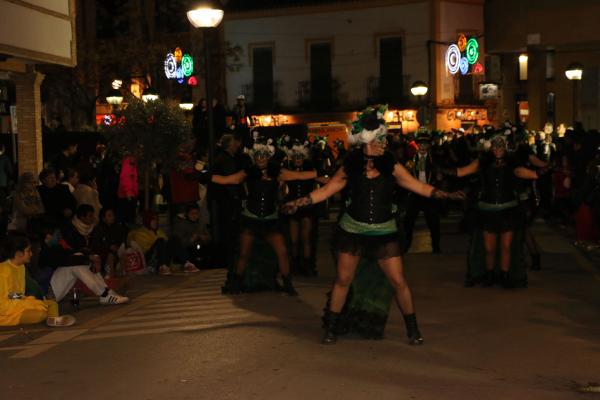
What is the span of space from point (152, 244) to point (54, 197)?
60.3 inches

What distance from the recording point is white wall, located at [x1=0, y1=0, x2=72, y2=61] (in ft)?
52.7

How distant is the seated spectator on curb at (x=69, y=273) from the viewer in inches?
444

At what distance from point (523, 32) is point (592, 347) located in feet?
65.0

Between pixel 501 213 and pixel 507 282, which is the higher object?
pixel 501 213

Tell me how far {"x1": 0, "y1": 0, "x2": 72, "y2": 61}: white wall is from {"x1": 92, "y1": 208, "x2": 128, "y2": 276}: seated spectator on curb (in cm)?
411

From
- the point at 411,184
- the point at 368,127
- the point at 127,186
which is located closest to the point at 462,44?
the point at 127,186

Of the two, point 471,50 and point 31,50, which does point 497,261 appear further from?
point 471,50

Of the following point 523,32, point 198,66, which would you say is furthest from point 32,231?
point 198,66

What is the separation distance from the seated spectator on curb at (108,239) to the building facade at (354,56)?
108ft

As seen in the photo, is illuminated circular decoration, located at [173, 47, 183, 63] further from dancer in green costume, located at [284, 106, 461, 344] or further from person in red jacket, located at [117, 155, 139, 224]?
dancer in green costume, located at [284, 106, 461, 344]

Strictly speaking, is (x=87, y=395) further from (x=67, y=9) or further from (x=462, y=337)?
(x=67, y=9)

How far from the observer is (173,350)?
8.84 metres

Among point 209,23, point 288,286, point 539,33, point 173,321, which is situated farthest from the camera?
point 539,33

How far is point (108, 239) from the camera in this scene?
13281 mm
